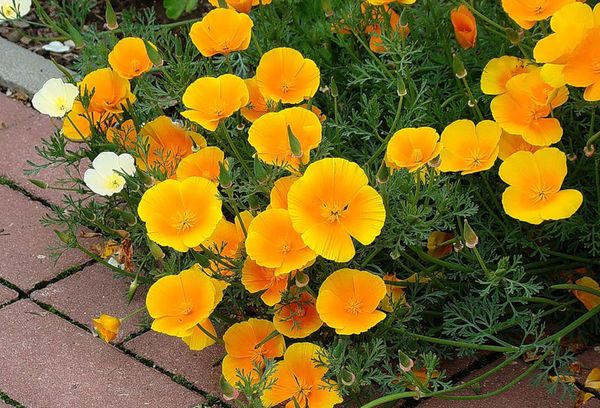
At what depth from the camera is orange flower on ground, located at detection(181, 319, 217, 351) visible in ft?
7.04

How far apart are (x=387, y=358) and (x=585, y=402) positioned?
42 cm

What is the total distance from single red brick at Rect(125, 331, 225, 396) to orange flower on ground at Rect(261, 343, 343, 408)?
0.21 m

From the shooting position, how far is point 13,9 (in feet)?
7.93

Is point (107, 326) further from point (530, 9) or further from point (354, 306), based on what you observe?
point (530, 9)

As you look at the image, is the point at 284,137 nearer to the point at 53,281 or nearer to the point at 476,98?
the point at 476,98

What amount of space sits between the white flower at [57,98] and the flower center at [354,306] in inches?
29.7

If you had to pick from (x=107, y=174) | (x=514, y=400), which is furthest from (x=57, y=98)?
(x=514, y=400)

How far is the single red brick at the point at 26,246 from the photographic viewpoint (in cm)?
264

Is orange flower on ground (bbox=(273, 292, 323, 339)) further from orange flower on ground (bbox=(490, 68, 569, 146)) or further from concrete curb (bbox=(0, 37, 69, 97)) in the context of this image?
concrete curb (bbox=(0, 37, 69, 97))

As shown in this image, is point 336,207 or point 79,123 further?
point 79,123

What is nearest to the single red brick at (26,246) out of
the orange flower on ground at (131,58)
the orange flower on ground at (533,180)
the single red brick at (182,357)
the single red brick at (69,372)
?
the single red brick at (69,372)

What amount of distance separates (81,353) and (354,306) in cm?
72

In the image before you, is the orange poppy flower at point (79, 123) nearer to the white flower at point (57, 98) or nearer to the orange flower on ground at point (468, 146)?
the white flower at point (57, 98)

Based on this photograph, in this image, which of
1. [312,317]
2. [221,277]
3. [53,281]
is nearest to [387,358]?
[312,317]
